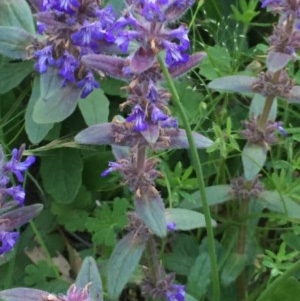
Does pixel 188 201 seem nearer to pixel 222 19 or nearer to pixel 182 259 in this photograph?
pixel 182 259

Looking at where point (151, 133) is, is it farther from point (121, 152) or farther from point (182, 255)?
point (182, 255)

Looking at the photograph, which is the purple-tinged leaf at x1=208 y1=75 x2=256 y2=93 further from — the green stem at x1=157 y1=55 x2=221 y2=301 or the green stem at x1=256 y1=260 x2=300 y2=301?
the green stem at x1=256 y1=260 x2=300 y2=301

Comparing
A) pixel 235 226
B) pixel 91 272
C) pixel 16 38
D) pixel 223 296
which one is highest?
pixel 16 38

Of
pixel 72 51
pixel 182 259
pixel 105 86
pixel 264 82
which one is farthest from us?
pixel 105 86

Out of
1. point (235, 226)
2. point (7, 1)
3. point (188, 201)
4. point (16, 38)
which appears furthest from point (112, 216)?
point (7, 1)

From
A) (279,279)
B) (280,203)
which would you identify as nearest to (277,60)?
(280,203)

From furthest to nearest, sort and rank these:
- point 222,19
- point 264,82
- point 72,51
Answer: point 222,19
point 264,82
point 72,51
